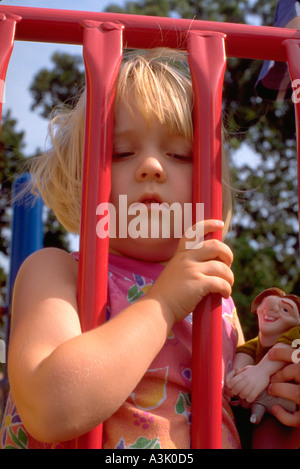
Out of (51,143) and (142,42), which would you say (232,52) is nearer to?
(142,42)

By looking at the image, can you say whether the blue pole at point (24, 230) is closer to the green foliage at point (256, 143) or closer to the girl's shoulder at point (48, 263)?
the girl's shoulder at point (48, 263)

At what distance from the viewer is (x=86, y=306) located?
93 centimetres

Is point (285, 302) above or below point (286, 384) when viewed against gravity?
above

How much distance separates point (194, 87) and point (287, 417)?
0.68 m

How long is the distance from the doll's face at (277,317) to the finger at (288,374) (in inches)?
4.6

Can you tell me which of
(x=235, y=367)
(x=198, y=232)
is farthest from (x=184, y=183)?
(x=235, y=367)

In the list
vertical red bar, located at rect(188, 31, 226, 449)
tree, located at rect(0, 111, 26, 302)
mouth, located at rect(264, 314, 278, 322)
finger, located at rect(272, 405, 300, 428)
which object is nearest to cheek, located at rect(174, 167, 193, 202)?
vertical red bar, located at rect(188, 31, 226, 449)

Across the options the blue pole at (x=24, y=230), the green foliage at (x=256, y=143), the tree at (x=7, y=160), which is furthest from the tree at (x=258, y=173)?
the blue pole at (x=24, y=230)

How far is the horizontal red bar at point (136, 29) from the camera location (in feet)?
3.71

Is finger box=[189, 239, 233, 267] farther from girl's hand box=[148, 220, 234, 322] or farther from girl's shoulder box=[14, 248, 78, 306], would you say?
girl's shoulder box=[14, 248, 78, 306]

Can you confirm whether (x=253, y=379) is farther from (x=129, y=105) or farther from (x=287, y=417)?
(x=129, y=105)

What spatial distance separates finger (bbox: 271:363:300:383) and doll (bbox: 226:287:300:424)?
19mm

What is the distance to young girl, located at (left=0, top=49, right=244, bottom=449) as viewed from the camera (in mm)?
837

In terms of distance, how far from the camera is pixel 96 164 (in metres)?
0.99
